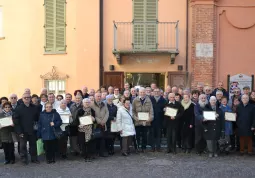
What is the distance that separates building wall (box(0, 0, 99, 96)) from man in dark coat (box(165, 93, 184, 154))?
5.17 m

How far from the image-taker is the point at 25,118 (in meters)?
7.73

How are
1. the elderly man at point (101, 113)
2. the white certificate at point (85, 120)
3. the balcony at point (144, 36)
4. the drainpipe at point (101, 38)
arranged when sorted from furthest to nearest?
the drainpipe at point (101, 38) → the balcony at point (144, 36) → the elderly man at point (101, 113) → the white certificate at point (85, 120)

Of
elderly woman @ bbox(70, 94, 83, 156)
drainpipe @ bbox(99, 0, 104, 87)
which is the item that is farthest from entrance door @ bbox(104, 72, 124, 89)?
elderly woman @ bbox(70, 94, 83, 156)

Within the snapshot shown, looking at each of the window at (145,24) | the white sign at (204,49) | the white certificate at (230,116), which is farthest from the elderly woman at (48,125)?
the white sign at (204,49)

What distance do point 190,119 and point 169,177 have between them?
7.54ft

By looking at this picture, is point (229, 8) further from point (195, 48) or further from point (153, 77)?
point (153, 77)

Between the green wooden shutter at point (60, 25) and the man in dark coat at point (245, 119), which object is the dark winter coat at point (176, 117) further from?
the green wooden shutter at point (60, 25)

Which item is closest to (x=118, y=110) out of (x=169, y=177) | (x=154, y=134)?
(x=154, y=134)

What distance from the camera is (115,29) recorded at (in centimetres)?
1295

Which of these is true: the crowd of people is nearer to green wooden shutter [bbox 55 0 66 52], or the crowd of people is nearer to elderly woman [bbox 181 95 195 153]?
elderly woman [bbox 181 95 195 153]

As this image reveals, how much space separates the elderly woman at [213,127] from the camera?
8266mm

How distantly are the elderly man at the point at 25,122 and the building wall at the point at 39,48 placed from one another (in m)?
5.48

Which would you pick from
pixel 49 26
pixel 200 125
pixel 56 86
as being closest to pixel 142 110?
pixel 200 125

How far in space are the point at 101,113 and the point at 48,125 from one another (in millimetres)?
1322
